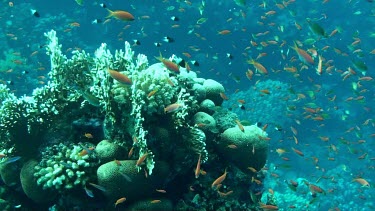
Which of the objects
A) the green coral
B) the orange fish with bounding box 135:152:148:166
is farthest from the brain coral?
the green coral

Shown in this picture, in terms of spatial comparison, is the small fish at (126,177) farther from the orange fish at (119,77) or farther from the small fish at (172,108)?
the orange fish at (119,77)

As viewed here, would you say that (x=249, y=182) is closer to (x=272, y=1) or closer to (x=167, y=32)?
(x=167, y=32)

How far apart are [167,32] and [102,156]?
18.6m

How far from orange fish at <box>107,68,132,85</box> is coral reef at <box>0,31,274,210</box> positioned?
0.01 m

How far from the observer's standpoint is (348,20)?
23969 mm

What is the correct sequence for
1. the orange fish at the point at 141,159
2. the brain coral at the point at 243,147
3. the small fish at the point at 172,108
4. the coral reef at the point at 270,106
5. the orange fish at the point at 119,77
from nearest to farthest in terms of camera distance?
the orange fish at the point at 141,159
the orange fish at the point at 119,77
the small fish at the point at 172,108
the brain coral at the point at 243,147
the coral reef at the point at 270,106

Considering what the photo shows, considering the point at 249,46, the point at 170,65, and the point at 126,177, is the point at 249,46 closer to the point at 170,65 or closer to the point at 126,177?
the point at 170,65

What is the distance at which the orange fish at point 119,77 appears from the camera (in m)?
4.31

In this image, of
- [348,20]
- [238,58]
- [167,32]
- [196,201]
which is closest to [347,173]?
[238,58]

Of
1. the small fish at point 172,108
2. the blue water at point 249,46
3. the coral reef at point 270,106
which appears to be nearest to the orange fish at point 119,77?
the small fish at point 172,108

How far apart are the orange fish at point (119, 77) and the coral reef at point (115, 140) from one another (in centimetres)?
1

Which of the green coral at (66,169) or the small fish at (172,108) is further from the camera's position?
the small fish at (172,108)

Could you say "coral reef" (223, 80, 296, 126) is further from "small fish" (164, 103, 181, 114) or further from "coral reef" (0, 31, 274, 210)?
"small fish" (164, 103, 181, 114)

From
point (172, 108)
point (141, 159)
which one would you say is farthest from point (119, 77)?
point (141, 159)
